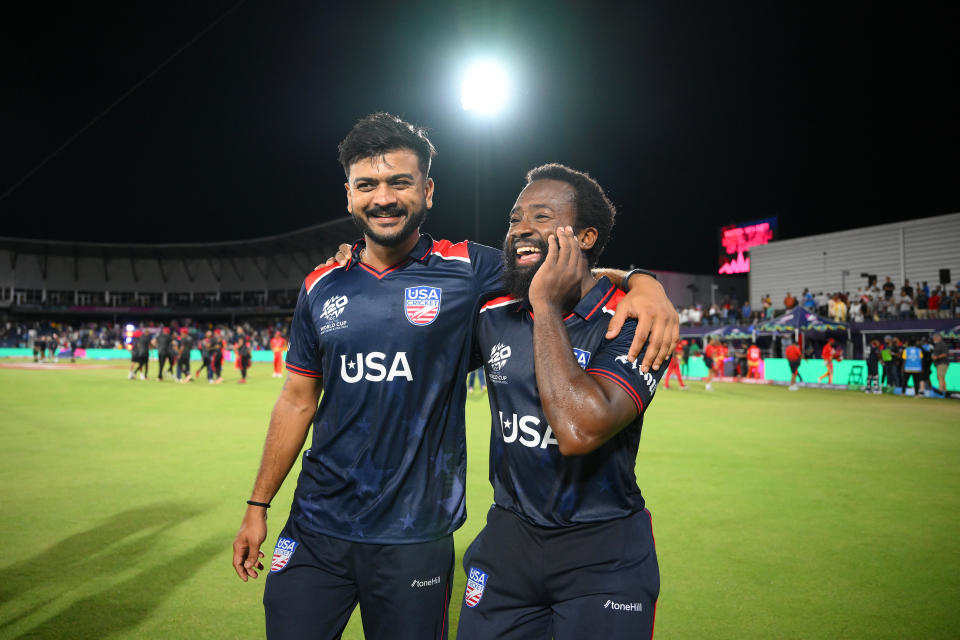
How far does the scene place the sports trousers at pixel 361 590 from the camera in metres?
2.19

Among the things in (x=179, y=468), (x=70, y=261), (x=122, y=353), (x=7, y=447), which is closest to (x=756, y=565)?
(x=179, y=468)

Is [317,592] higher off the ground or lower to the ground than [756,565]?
higher

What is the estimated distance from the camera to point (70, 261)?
73.0 meters

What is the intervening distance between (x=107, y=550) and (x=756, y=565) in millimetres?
5263

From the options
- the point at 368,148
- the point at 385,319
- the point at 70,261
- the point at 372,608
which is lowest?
the point at 372,608

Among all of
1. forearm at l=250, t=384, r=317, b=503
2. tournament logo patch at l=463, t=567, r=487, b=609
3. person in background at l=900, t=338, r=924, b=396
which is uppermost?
forearm at l=250, t=384, r=317, b=503

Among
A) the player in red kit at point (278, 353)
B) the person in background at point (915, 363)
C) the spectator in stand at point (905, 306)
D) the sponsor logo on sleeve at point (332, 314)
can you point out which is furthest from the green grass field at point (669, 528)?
the spectator in stand at point (905, 306)

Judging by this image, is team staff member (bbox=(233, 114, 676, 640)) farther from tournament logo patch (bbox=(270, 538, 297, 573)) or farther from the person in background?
the person in background

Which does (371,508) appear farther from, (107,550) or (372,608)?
(107,550)

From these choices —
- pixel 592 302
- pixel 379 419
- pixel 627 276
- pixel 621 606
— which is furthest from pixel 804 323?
pixel 379 419

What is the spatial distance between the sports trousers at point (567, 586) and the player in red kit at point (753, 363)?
27.9 m

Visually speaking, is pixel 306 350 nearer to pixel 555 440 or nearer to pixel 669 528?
pixel 555 440

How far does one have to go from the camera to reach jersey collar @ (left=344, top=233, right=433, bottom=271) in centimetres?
264

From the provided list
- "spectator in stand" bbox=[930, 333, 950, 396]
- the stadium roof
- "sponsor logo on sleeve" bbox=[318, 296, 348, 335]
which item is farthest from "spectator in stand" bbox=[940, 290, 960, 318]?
the stadium roof
